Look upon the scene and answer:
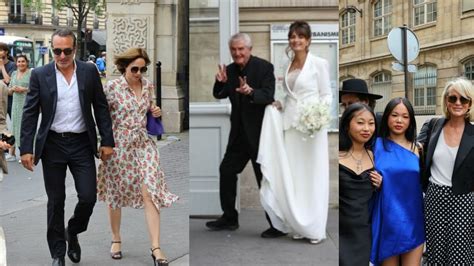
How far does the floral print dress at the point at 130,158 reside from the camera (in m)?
3.27

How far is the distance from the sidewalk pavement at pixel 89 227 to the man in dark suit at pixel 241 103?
1.68 meters

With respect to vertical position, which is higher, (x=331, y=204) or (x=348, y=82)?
(x=348, y=82)

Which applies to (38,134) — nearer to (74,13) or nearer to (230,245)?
(74,13)

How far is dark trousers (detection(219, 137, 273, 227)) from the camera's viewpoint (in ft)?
5.08

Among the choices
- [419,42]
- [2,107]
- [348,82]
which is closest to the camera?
[348,82]

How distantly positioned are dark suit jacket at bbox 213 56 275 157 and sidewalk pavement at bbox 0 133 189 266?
169 cm

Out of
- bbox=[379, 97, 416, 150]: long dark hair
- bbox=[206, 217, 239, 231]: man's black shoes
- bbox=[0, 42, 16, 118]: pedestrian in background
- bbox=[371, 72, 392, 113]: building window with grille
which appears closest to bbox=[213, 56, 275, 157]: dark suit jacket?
bbox=[206, 217, 239, 231]: man's black shoes

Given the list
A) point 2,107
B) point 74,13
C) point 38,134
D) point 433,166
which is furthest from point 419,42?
point 2,107

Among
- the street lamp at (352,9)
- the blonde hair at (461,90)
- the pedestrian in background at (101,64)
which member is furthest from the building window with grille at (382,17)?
the pedestrian in background at (101,64)

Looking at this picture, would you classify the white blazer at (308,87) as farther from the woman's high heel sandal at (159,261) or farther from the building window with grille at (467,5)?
the woman's high heel sandal at (159,261)

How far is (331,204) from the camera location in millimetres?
1621

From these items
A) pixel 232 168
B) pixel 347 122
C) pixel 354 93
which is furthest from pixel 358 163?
pixel 232 168

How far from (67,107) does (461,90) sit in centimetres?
184

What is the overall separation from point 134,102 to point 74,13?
53cm
